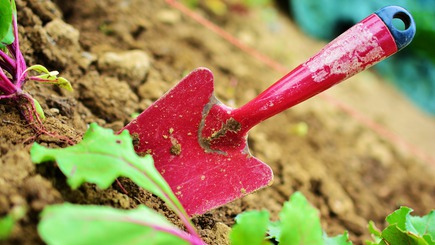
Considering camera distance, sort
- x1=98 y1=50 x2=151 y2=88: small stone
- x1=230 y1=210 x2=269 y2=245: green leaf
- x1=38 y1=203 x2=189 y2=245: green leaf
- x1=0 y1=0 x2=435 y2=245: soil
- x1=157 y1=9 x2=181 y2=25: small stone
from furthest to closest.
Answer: x1=157 y1=9 x2=181 y2=25: small stone < x1=98 y1=50 x2=151 y2=88: small stone < x1=0 y1=0 x2=435 y2=245: soil < x1=230 y1=210 x2=269 y2=245: green leaf < x1=38 y1=203 x2=189 y2=245: green leaf

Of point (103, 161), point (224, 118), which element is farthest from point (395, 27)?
point (103, 161)

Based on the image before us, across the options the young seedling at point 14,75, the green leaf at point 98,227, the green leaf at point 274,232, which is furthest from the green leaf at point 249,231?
the young seedling at point 14,75

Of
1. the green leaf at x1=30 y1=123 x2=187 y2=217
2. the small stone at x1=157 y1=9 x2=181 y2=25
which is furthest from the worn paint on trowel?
the small stone at x1=157 y1=9 x2=181 y2=25

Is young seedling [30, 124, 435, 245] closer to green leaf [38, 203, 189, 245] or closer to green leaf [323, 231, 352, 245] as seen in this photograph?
green leaf [38, 203, 189, 245]

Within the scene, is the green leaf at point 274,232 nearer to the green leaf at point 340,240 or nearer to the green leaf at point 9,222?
the green leaf at point 340,240

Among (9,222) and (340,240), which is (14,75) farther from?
(340,240)

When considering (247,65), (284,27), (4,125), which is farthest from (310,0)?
(4,125)

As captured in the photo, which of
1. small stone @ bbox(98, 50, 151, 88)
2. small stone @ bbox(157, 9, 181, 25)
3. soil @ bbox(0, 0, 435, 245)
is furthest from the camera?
small stone @ bbox(157, 9, 181, 25)

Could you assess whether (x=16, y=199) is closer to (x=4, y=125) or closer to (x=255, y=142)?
(x=4, y=125)
